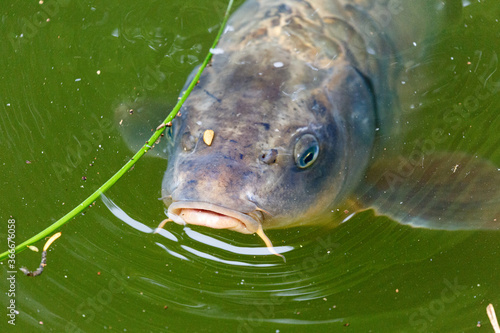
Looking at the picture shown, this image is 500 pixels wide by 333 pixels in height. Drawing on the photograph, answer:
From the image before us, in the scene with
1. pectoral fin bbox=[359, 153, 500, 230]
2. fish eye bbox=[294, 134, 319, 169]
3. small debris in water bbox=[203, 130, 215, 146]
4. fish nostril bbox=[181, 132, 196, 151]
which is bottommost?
pectoral fin bbox=[359, 153, 500, 230]

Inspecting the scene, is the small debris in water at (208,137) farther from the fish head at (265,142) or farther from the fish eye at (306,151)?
the fish eye at (306,151)

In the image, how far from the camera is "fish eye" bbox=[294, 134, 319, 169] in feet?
9.66

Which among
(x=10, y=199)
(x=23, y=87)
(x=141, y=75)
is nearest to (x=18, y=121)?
(x=23, y=87)

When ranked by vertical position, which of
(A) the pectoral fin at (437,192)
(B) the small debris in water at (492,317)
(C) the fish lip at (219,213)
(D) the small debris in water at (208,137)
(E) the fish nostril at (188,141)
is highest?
(D) the small debris in water at (208,137)

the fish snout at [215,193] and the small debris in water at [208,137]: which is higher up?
the small debris in water at [208,137]

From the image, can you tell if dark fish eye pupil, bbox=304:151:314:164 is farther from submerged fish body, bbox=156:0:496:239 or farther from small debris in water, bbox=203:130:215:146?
small debris in water, bbox=203:130:215:146

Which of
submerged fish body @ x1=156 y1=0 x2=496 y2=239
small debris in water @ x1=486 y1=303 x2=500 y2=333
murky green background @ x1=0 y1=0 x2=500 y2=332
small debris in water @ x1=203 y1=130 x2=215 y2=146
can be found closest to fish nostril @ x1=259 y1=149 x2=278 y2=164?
submerged fish body @ x1=156 y1=0 x2=496 y2=239

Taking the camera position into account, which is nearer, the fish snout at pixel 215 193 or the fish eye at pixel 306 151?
the fish snout at pixel 215 193

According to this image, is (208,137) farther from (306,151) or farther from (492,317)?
(492,317)

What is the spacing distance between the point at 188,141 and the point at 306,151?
2.08 ft

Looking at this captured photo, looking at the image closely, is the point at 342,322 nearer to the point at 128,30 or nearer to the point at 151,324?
the point at 151,324

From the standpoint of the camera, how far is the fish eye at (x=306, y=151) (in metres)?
2.95

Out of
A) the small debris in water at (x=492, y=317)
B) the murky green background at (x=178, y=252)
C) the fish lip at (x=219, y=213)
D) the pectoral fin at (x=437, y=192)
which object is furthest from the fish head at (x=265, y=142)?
the small debris in water at (x=492, y=317)

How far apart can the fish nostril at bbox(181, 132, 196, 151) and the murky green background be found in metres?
0.82
